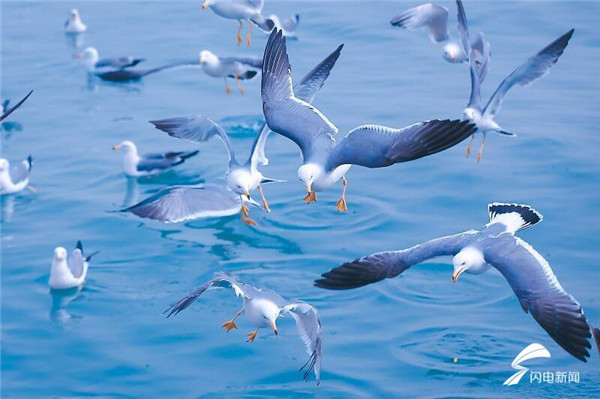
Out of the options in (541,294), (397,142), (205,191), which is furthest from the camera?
(205,191)

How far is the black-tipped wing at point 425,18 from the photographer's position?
46.8 feet

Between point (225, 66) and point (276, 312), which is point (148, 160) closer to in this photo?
point (225, 66)

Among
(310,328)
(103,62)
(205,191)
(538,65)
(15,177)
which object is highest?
(538,65)

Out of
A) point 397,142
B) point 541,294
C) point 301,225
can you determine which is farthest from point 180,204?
point 541,294

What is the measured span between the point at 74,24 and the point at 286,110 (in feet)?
42.3

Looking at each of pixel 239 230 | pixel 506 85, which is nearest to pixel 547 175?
pixel 506 85

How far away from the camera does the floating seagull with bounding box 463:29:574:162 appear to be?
11508 millimetres

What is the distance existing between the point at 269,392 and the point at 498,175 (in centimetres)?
544

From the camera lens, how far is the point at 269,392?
1009 centimetres

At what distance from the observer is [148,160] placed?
581 inches

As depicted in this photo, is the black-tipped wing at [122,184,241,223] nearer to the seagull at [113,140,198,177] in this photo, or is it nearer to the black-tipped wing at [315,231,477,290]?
the seagull at [113,140,198,177]

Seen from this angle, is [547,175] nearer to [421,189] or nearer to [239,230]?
[421,189]

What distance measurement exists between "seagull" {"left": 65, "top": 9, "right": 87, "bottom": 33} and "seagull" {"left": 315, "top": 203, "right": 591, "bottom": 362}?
1399 cm

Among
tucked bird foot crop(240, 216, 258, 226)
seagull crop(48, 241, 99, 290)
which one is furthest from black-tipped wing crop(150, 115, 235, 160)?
seagull crop(48, 241, 99, 290)
